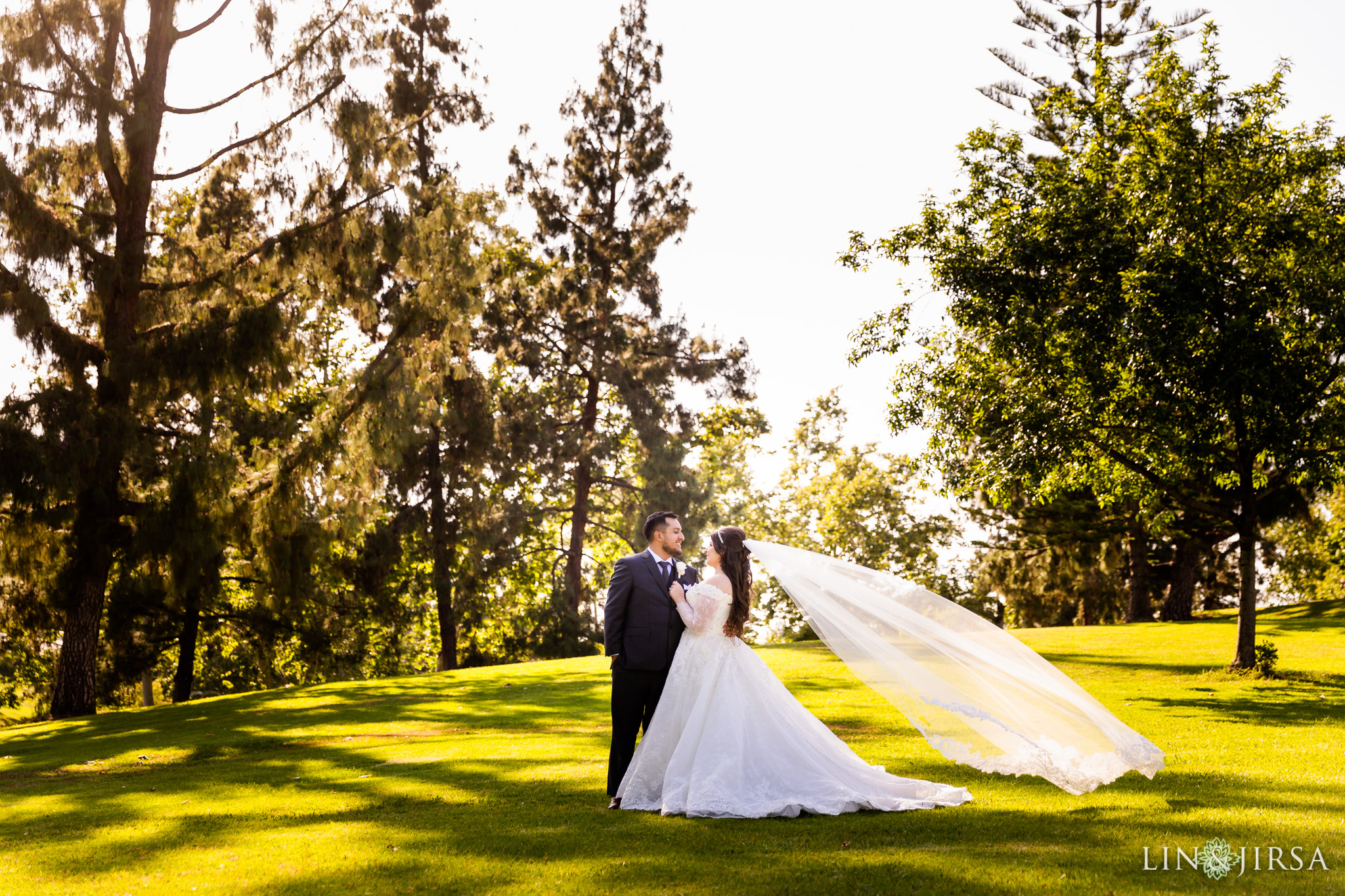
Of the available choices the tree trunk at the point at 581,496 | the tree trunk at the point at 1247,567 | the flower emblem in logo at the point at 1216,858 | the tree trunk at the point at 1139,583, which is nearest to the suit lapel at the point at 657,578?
the flower emblem in logo at the point at 1216,858

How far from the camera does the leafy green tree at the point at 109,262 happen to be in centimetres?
1838

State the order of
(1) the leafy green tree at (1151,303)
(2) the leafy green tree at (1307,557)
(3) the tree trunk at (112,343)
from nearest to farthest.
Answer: (1) the leafy green tree at (1151,303) → (3) the tree trunk at (112,343) → (2) the leafy green tree at (1307,557)

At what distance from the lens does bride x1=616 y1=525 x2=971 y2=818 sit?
7.32 m

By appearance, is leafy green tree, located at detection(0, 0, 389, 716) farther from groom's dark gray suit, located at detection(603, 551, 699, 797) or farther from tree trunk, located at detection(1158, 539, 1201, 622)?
tree trunk, located at detection(1158, 539, 1201, 622)

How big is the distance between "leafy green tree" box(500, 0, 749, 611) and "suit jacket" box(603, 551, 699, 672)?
26.0 meters

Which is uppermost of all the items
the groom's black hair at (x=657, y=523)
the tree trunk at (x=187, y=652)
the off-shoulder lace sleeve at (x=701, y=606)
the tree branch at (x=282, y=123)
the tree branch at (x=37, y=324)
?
the tree branch at (x=282, y=123)

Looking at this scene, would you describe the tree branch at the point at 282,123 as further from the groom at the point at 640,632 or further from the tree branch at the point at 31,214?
the groom at the point at 640,632

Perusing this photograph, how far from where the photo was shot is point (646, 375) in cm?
3447

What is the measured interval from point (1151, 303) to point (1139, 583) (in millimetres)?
20191

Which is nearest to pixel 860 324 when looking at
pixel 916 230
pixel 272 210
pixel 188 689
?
pixel 916 230

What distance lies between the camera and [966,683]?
26.4 ft

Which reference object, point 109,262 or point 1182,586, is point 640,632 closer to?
point 109,262

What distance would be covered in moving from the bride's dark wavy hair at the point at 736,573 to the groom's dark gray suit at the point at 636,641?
0.45 meters

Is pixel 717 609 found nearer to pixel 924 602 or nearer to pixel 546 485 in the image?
pixel 924 602
